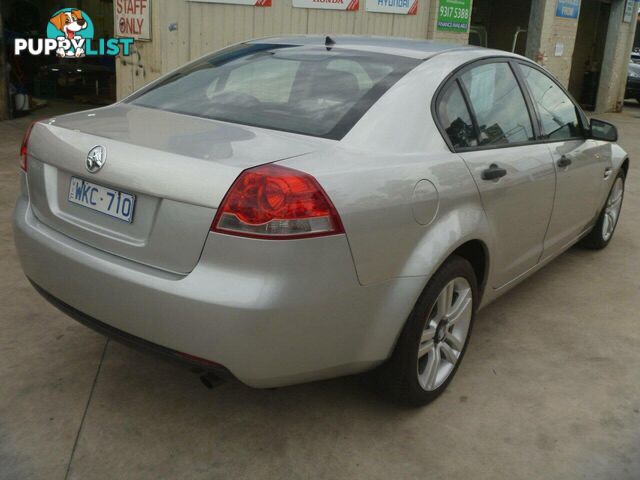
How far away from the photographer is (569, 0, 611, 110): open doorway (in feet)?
54.1

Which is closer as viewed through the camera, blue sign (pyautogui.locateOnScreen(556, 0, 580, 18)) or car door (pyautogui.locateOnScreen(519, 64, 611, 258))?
car door (pyautogui.locateOnScreen(519, 64, 611, 258))

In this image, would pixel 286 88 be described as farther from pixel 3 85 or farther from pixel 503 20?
pixel 503 20

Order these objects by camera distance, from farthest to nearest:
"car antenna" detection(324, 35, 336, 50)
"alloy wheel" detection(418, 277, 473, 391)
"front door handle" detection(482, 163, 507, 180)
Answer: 1. "car antenna" detection(324, 35, 336, 50)
2. "front door handle" detection(482, 163, 507, 180)
3. "alloy wheel" detection(418, 277, 473, 391)

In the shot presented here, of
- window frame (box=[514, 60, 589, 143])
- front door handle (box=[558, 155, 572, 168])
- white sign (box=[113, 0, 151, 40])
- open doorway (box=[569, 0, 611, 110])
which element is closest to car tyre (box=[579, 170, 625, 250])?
window frame (box=[514, 60, 589, 143])

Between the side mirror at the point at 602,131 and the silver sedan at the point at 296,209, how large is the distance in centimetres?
89

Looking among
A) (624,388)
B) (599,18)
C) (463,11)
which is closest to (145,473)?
(624,388)

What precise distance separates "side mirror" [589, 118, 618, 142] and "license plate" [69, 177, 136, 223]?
2966mm

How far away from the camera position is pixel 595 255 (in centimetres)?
514

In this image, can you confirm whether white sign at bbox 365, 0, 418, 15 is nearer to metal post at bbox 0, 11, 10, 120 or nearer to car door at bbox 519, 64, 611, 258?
metal post at bbox 0, 11, 10, 120

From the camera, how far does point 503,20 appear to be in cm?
1695

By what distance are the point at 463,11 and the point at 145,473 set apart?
10194 mm

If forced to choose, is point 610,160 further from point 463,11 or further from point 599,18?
point 599,18

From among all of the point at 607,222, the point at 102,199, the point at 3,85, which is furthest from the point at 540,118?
the point at 3,85

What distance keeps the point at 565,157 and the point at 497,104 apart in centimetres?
65
